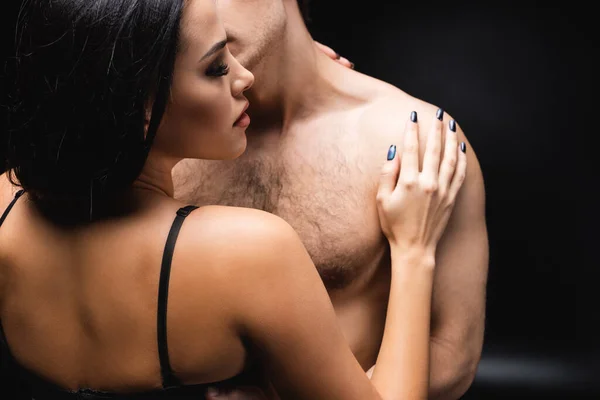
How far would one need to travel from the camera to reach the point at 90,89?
1.12 m

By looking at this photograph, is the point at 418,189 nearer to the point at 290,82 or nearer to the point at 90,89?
the point at 290,82

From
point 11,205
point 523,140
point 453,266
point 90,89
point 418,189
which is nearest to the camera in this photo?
point 90,89

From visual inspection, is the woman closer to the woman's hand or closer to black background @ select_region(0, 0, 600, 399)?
the woman's hand

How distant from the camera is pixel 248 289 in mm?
1156

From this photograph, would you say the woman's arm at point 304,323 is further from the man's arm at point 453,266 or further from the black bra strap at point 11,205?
the black bra strap at point 11,205

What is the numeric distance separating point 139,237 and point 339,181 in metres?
0.55

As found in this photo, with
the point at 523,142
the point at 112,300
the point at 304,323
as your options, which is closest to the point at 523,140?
the point at 523,142

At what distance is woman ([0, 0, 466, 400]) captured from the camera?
3.68ft

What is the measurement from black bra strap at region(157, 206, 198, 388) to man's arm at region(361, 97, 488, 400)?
0.55 meters

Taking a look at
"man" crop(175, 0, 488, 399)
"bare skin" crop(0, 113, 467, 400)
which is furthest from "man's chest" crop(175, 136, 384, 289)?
"bare skin" crop(0, 113, 467, 400)

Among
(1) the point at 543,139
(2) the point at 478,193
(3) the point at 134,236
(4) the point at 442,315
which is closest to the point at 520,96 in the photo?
(1) the point at 543,139

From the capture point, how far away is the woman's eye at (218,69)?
1.19 metres

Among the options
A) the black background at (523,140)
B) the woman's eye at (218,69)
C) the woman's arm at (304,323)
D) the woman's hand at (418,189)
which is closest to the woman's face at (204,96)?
the woman's eye at (218,69)

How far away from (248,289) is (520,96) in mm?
1275
